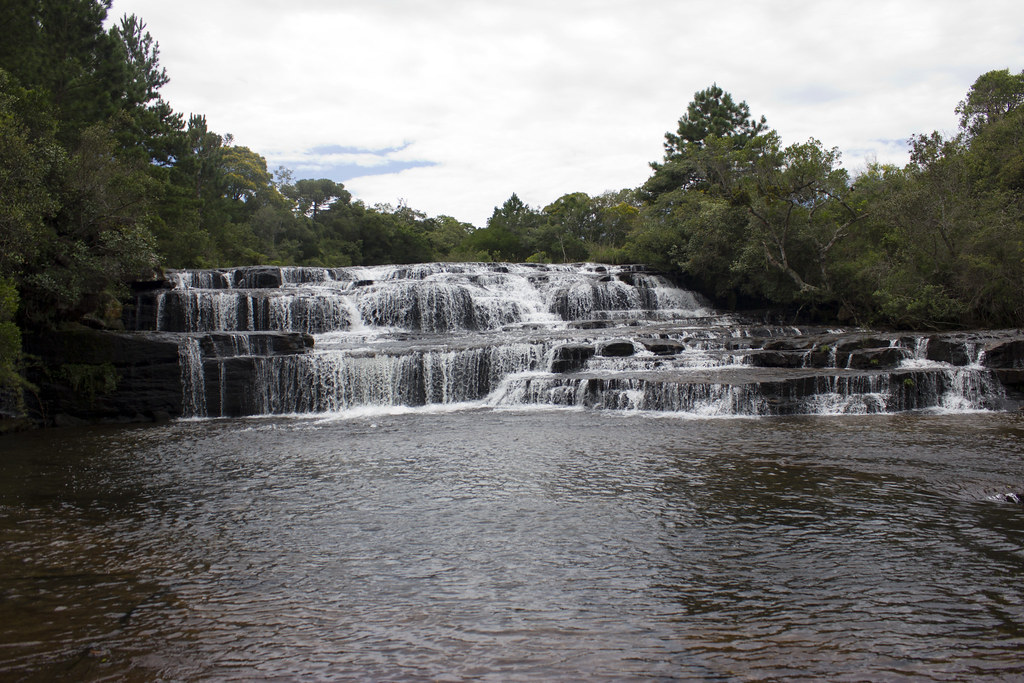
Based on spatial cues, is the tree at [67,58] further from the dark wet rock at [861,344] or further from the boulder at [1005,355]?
the boulder at [1005,355]

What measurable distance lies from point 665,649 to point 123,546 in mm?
5451

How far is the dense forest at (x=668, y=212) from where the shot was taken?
50.9ft

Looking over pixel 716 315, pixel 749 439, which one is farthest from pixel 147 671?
pixel 716 315

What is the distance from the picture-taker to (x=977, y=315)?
68.0 ft

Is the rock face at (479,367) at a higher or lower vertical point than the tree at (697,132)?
lower

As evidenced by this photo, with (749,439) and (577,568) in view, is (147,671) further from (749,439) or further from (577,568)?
(749,439)

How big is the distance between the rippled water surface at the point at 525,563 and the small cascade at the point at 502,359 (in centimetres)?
Result: 407

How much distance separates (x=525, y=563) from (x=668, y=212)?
34505mm

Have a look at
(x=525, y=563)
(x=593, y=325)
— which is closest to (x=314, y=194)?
(x=593, y=325)

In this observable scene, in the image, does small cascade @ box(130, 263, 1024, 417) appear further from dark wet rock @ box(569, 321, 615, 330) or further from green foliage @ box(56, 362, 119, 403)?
green foliage @ box(56, 362, 119, 403)

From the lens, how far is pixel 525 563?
5941mm

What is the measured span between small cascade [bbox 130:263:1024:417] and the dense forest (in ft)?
10.2

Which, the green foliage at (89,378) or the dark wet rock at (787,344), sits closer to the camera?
the green foliage at (89,378)

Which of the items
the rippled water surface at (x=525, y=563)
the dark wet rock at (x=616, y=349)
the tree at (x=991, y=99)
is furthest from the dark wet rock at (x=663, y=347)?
the tree at (x=991, y=99)
